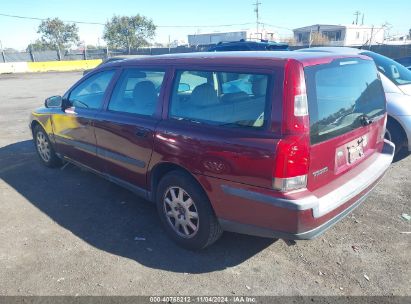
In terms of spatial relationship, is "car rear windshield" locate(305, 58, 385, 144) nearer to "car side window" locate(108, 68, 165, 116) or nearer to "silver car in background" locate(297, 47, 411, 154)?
"car side window" locate(108, 68, 165, 116)

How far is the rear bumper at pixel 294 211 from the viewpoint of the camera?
2.46 metres

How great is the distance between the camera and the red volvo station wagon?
245cm

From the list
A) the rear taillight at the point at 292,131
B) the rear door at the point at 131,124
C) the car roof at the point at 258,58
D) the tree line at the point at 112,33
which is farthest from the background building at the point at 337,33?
the rear taillight at the point at 292,131

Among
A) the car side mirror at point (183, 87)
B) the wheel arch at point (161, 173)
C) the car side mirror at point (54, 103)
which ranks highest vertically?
the car side mirror at point (183, 87)

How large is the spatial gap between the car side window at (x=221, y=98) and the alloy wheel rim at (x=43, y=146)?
3.14m

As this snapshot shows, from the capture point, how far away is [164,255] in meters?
3.18

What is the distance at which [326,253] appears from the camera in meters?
3.13

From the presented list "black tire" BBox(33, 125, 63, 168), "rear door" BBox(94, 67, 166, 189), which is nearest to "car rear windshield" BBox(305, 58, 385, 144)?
"rear door" BBox(94, 67, 166, 189)

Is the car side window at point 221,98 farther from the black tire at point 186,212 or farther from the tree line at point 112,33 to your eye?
the tree line at point 112,33

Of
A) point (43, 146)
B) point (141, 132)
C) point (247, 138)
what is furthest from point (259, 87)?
point (43, 146)

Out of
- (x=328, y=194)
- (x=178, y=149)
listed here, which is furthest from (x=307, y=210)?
(x=178, y=149)

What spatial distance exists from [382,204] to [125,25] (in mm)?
69539

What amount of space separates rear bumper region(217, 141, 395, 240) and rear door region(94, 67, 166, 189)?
1.07 m

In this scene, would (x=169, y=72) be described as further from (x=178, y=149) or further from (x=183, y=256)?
(x=183, y=256)
